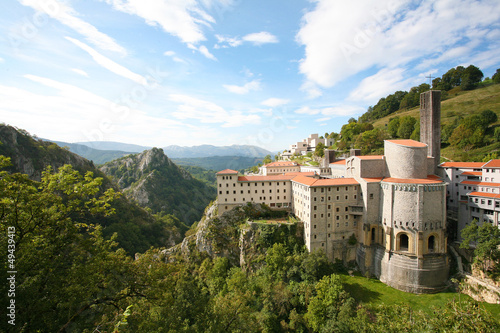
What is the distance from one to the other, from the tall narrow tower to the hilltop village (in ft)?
0.58

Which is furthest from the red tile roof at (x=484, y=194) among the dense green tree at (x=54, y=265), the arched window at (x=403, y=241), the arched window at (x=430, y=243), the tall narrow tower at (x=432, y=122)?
the dense green tree at (x=54, y=265)

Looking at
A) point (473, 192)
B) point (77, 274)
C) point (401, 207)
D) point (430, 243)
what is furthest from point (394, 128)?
point (77, 274)

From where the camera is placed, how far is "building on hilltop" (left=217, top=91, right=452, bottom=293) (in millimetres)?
34875

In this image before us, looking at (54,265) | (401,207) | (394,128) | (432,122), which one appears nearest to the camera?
(54,265)

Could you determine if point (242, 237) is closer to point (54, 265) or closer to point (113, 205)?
point (54, 265)

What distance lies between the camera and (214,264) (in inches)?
1788

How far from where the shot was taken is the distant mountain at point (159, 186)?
11894 cm

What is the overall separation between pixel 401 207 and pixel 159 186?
11934 cm

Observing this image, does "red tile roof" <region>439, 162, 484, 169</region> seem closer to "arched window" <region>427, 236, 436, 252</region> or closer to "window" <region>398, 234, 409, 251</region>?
"arched window" <region>427, 236, 436, 252</region>

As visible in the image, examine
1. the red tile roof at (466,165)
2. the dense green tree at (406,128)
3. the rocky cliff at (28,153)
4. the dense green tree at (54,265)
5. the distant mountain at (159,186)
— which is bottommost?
the distant mountain at (159,186)

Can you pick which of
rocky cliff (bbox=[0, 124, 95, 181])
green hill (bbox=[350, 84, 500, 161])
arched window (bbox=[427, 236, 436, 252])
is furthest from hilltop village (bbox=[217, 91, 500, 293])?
rocky cliff (bbox=[0, 124, 95, 181])

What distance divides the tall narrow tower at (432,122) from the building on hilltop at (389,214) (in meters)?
0.18

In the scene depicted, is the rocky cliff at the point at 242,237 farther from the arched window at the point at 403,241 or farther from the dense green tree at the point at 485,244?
the dense green tree at the point at 485,244

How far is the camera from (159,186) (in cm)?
12725
